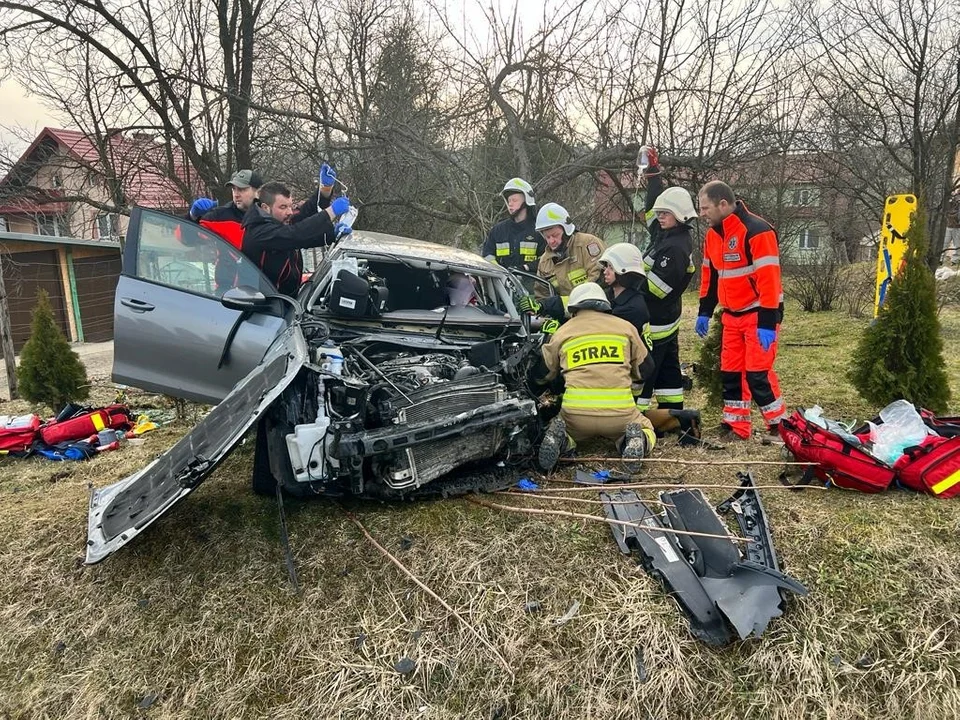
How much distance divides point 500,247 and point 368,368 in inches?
111

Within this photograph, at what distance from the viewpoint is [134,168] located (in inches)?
350

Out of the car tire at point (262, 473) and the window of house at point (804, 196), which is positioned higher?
the window of house at point (804, 196)

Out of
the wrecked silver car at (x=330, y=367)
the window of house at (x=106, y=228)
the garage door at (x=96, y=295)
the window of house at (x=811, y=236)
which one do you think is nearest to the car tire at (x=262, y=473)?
the wrecked silver car at (x=330, y=367)

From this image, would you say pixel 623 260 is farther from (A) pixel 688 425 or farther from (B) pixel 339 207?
(B) pixel 339 207

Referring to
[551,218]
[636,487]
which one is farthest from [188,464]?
[551,218]

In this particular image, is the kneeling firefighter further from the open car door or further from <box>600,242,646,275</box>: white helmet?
the open car door

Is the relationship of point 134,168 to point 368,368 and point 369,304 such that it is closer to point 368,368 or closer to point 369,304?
point 369,304

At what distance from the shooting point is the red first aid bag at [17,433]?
16.4 ft

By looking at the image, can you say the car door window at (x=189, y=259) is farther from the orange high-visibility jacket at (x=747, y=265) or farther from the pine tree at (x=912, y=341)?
the pine tree at (x=912, y=341)

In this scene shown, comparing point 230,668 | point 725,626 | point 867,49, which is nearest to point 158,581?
point 230,668

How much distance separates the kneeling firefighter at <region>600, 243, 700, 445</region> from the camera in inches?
175

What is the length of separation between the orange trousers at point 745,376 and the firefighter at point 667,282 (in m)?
0.40

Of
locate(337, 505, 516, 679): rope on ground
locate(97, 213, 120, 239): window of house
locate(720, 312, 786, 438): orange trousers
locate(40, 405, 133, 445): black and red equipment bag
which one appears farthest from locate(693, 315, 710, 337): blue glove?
locate(97, 213, 120, 239): window of house

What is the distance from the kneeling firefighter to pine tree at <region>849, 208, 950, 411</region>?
Result: 4.52ft
